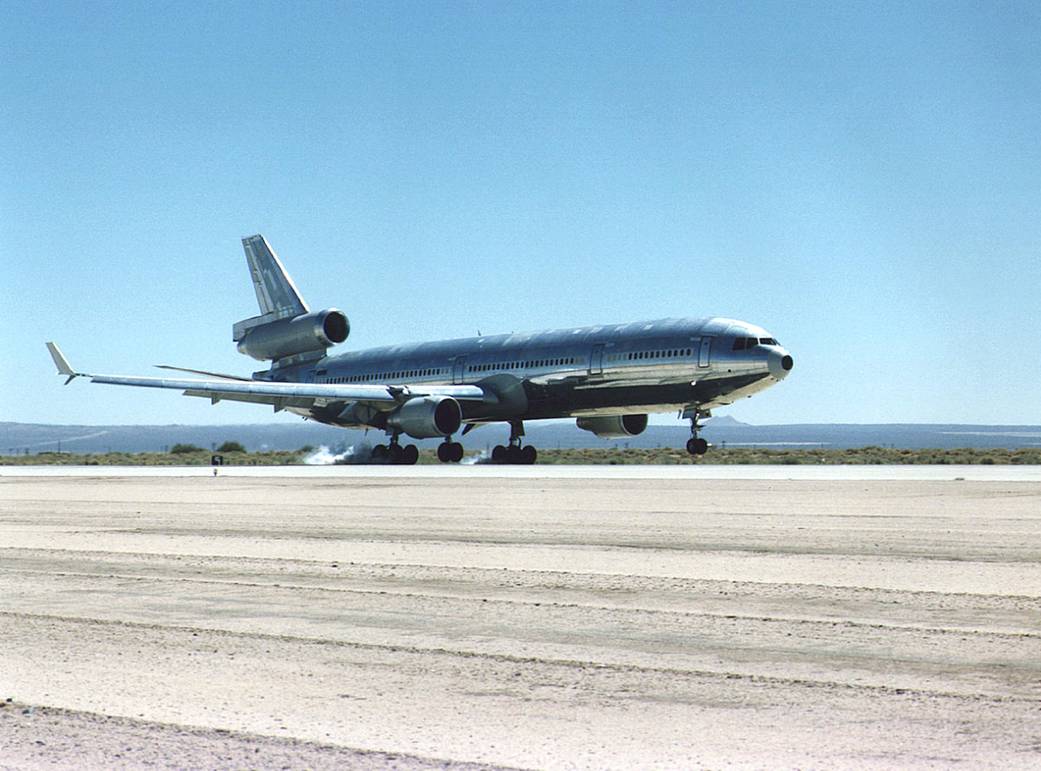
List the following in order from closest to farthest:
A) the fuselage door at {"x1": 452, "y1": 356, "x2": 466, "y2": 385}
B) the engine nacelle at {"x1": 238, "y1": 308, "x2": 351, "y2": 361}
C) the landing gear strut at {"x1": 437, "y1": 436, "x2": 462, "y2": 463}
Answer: the landing gear strut at {"x1": 437, "y1": 436, "x2": 462, "y2": 463} → the fuselage door at {"x1": 452, "y1": 356, "x2": 466, "y2": 385} → the engine nacelle at {"x1": 238, "y1": 308, "x2": 351, "y2": 361}

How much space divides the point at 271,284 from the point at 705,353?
2604 centimetres

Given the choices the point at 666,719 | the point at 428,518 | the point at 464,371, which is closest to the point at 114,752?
the point at 666,719

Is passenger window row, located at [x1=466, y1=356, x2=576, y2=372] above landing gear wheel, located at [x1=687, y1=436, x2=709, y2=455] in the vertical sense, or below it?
above

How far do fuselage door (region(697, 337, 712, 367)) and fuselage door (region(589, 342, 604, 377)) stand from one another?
3.91 m

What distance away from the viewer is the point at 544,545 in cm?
1512

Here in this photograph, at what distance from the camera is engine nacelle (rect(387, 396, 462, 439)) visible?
4650 cm

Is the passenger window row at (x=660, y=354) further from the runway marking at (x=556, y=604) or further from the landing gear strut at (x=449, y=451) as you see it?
the runway marking at (x=556, y=604)

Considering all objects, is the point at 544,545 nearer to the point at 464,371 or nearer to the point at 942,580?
the point at 942,580

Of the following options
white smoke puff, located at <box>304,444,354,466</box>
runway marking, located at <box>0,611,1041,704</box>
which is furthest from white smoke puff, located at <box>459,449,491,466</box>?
runway marking, located at <box>0,611,1041,704</box>

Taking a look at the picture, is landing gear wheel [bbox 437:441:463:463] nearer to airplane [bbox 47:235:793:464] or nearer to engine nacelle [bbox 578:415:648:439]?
airplane [bbox 47:235:793:464]

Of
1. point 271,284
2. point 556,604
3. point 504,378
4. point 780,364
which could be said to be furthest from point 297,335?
point 556,604

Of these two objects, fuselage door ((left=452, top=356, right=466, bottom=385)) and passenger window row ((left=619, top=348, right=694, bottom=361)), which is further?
fuselage door ((left=452, top=356, right=466, bottom=385))

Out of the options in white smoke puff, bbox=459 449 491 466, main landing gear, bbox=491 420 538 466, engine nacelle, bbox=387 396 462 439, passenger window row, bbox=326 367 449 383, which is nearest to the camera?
engine nacelle, bbox=387 396 462 439

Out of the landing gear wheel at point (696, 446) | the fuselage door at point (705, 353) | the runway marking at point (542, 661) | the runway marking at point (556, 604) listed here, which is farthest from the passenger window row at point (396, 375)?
the runway marking at point (542, 661)
